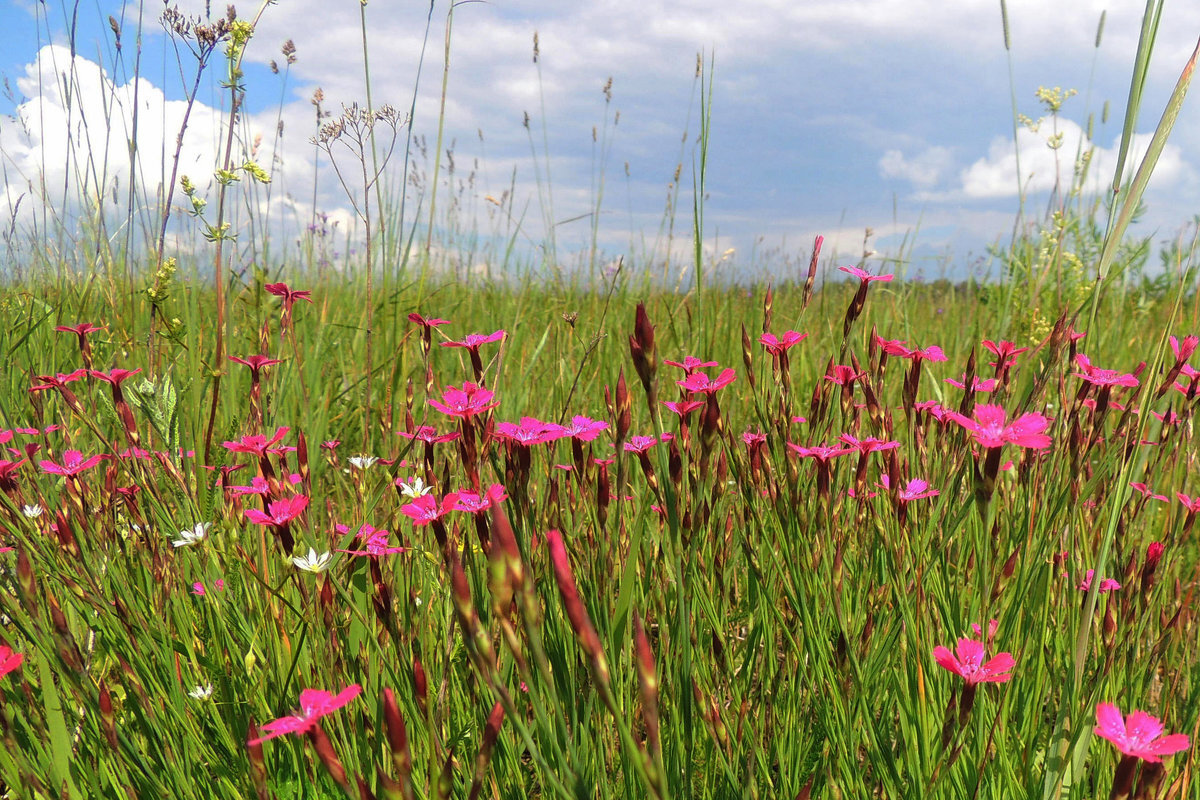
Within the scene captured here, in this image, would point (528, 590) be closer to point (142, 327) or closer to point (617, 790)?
point (617, 790)

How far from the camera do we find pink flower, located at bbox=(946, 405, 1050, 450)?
0.83 m

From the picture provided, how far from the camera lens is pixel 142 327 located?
3.40 meters

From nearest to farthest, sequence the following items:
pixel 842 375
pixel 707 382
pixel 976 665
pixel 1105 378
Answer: pixel 976 665 → pixel 707 382 → pixel 1105 378 → pixel 842 375

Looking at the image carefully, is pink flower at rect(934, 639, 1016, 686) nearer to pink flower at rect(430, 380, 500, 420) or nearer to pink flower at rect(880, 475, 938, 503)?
pink flower at rect(880, 475, 938, 503)

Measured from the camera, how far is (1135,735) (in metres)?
0.71

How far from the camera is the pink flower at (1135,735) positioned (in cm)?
68

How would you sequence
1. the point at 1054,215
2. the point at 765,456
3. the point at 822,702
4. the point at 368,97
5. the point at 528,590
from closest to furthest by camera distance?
the point at 528,590 < the point at 822,702 < the point at 765,456 < the point at 368,97 < the point at 1054,215

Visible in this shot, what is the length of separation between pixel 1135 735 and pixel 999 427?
338 millimetres

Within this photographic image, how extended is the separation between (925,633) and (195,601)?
5.18 ft

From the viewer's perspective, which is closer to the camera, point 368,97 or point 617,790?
point 617,790

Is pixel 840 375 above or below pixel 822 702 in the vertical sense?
above

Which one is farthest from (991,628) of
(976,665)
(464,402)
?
(464,402)

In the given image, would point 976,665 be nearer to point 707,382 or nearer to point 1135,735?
point 1135,735

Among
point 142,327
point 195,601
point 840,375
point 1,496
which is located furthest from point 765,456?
point 142,327
